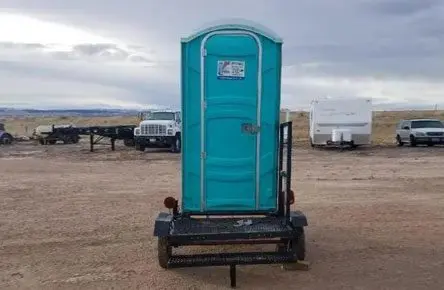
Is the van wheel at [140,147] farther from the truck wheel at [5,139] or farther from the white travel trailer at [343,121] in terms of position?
the truck wheel at [5,139]

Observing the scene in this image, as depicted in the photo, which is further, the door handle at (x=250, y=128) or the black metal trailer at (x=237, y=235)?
the door handle at (x=250, y=128)

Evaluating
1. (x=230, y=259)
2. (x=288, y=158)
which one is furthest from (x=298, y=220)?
(x=230, y=259)

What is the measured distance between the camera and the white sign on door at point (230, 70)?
732 cm

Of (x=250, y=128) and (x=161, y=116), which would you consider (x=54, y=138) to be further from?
(x=250, y=128)

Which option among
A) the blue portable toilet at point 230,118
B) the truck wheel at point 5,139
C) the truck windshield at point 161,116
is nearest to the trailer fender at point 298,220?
the blue portable toilet at point 230,118

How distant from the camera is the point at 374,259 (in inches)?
303

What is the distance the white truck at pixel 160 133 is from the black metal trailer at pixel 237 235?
22.6 m

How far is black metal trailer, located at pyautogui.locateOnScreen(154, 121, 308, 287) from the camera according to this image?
6.53m

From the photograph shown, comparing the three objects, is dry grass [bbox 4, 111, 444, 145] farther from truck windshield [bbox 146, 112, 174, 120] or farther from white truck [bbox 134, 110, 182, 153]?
white truck [bbox 134, 110, 182, 153]

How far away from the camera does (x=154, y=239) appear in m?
8.81

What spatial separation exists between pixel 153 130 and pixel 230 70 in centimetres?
2320

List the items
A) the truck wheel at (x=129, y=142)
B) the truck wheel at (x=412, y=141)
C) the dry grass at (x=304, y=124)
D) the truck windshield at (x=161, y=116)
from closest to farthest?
the truck windshield at (x=161, y=116) → the truck wheel at (x=412, y=141) → the truck wheel at (x=129, y=142) → the dry grass at (x=304, y=124)

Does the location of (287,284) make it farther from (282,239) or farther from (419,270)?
(419,270)

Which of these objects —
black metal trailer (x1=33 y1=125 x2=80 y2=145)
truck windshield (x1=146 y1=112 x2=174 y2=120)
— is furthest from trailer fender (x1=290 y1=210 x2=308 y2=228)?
black metal trailer (x1=33 y1=125 x2=80 y2=145)
